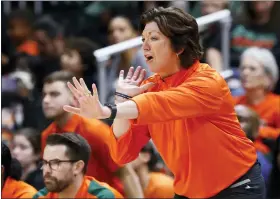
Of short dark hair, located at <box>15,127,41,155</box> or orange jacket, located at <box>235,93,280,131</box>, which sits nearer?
short dark hair, located at <box>15,127,41,155</box>

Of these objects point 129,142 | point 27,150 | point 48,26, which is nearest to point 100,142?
point 27,150

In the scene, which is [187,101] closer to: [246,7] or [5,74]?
[246,7]

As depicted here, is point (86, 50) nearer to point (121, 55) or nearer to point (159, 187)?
point (121, 55)

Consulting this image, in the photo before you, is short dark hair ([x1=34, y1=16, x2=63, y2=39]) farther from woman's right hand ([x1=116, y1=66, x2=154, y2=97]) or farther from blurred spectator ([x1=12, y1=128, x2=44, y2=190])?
woman's right hand ([x1=116, y1=66, x2=154, y2=97])

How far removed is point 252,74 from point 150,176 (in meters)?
1.21

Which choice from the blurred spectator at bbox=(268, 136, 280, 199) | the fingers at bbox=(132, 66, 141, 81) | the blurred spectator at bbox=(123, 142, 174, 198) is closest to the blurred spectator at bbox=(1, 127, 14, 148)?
the blurred spectator at bbox=(123, 142, 174, 198)

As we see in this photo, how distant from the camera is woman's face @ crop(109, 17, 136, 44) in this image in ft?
28.0

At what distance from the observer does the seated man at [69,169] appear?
5922 millimetres

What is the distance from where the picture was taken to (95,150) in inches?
253

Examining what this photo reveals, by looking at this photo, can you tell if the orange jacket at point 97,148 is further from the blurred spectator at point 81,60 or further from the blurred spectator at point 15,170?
the blurred spectator at point 81,60

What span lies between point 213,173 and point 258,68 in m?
2.88

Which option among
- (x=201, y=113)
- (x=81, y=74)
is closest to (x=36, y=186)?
(x=81, y=74)

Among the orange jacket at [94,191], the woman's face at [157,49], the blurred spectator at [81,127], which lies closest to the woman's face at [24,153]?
the blurred spectator at [81,127]

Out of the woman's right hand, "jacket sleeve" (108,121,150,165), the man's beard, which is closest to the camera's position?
the woman's right hand
